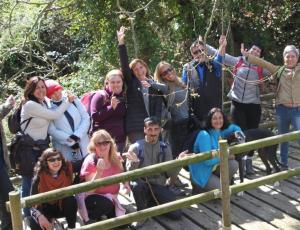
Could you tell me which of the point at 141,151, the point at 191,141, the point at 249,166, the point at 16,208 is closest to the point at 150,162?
the point at 141,151

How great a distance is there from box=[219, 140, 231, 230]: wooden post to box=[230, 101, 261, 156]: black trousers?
5.77 feet

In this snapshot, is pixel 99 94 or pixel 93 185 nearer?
pixel 93 185

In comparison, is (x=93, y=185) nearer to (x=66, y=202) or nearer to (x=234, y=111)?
(x=66, y=202)

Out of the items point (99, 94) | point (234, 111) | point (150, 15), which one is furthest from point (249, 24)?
point (99, 94)

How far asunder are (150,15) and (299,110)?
4493 mm

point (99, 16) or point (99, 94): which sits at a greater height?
point (99, 16)

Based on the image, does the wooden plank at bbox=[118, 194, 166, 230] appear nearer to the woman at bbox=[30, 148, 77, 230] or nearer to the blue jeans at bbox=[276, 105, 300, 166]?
the woman at bbox=[30, 148, 77, 230]

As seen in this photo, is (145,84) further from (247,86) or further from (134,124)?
(247,86)

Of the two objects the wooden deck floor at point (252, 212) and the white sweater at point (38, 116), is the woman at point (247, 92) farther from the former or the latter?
the white sweater at point (38, 116)

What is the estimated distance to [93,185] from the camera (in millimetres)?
4332

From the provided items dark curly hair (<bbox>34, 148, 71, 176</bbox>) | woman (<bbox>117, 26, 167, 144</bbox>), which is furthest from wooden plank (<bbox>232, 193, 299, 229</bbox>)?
dark curly hair (<bbox>34, 148, 71, 176</bbox>)

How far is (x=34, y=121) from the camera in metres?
5.20

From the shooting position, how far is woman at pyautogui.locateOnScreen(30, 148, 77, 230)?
484 cm

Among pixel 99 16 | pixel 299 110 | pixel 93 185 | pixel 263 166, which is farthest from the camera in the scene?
pixel 99 16
